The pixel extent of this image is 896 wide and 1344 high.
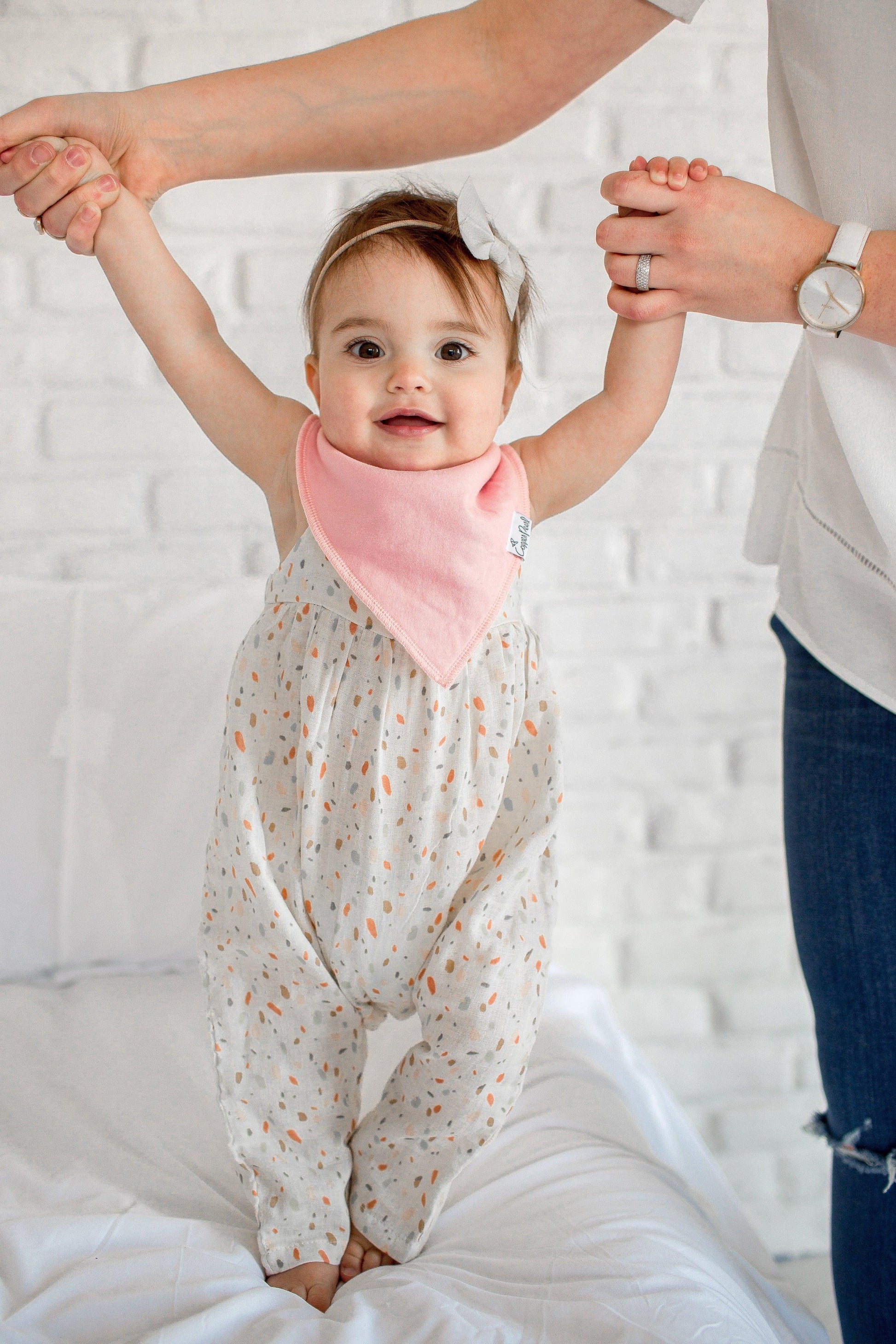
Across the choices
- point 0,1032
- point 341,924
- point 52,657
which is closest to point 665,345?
point 341,924

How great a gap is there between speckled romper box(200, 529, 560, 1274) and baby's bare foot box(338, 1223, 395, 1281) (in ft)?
0.05

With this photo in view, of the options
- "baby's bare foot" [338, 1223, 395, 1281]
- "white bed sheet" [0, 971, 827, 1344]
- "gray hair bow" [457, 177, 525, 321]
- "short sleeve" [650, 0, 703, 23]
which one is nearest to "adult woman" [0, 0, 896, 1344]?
"short sleeve" [650, 0, 703, 23]

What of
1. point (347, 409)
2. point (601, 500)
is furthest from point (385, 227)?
point (601, 500)

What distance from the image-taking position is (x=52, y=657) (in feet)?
4.14

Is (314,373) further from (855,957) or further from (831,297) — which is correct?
(855,957)

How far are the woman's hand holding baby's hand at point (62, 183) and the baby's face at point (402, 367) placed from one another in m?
0.19

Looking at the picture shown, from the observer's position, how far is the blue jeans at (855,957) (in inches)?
36.6

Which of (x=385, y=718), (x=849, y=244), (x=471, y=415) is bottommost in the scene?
(x=385, y=718)

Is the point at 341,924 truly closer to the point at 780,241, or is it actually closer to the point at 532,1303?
the point at 532,1303

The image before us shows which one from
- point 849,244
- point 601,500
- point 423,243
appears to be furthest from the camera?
point 601,500

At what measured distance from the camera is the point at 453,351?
0.86m

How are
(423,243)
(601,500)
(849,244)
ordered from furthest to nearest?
(601,500) → (423,243) → (849,244)

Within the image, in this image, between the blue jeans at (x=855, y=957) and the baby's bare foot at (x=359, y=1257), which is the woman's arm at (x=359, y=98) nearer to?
the blue jeans at (x=855, y=957)

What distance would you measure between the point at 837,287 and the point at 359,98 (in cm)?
41
